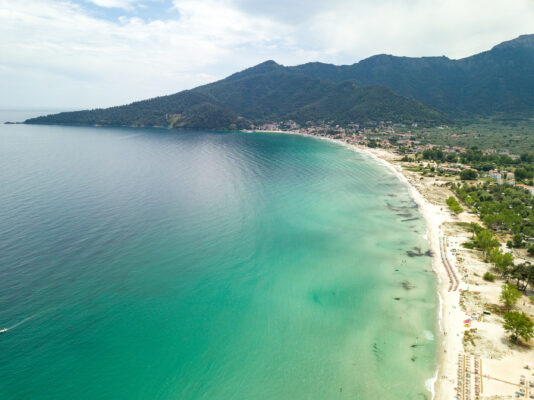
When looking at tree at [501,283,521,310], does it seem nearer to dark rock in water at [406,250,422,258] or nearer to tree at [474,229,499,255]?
tree at [474,229,499,255]

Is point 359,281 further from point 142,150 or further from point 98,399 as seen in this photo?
point 142,150

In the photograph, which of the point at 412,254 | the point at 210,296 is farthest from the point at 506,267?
the point at 210,296

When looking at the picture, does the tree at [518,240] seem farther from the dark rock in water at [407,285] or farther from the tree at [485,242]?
the dark rock in water at [407,285]

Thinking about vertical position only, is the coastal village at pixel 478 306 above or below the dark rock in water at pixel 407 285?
above

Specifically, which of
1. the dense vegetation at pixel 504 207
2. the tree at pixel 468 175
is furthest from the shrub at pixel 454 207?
the tree at pixel 468 175

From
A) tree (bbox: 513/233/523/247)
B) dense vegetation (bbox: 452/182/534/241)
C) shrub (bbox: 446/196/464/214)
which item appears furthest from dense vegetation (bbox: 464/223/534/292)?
shrub (bbox: 446/196/464/214)
